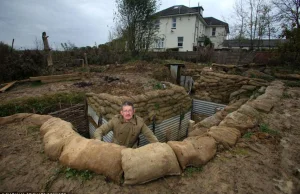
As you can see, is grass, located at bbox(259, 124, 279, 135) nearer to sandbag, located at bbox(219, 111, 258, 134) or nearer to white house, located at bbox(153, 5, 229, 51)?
sandbag, located at bbox(219, 111, 258, 134)

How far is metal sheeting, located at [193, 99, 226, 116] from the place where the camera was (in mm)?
6147

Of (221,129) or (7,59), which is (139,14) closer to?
(7,59)

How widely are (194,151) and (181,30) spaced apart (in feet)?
69.5

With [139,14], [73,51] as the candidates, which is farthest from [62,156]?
[139,14]

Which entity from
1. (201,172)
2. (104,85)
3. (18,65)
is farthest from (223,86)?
(18,65)

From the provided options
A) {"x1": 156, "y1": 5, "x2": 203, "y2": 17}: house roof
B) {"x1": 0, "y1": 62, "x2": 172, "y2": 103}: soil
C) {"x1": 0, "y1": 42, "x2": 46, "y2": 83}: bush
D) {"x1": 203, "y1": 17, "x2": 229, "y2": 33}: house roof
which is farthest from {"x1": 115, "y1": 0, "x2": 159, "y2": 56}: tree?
{"x1": 203, "y1": 17, "x2": 229, "y2": 33}: house roof

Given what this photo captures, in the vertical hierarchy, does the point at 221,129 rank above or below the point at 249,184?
above

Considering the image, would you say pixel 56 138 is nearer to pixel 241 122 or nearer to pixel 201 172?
pixel 201 172

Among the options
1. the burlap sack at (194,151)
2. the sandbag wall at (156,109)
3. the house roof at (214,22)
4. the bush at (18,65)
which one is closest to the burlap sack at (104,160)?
the burlap sack at (194,151)

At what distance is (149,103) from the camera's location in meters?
Answer: 4.32

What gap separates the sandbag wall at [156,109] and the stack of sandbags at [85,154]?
2092 mm

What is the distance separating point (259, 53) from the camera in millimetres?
9133

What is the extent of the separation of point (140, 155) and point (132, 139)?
1.00 metres

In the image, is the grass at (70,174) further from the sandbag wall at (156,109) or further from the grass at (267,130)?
the sandbag wall at (156,109)
